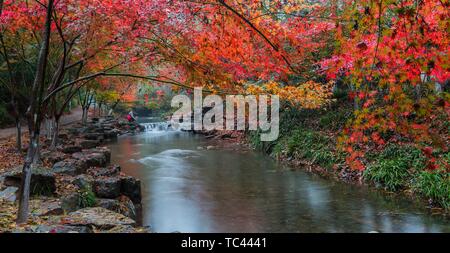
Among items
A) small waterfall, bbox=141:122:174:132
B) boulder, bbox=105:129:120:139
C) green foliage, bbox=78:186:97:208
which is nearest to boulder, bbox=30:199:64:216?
green foliage, bbox=78:186:97:208

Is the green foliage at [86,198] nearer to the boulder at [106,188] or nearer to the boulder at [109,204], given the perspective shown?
the boulder at [109,204]

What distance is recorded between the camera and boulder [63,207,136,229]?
5.68 meters

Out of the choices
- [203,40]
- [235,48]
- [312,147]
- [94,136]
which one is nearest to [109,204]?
[203,40]

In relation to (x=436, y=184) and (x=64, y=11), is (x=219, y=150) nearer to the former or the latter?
(x=436, y=184)

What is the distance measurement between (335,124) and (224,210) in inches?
366

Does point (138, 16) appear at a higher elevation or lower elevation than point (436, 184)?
higher

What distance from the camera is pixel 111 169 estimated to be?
10.5 meters

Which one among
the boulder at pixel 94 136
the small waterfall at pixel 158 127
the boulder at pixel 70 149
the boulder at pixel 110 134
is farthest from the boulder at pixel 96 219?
the small waterfall at pixel 158 127

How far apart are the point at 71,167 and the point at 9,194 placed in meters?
2.86

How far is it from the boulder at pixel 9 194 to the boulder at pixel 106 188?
5.70 ft

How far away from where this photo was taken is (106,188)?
8.81 meters

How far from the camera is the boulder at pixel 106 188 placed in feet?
28.7

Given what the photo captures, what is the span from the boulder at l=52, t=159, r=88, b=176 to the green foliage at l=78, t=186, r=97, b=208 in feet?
6.16
